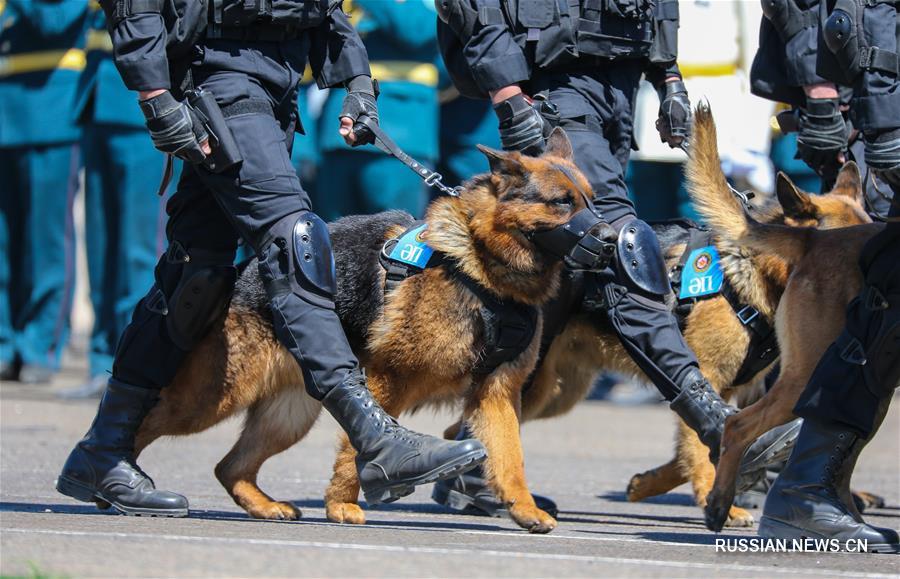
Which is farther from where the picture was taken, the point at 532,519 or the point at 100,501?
the point at 100,501

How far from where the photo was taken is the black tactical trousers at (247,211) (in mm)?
4902

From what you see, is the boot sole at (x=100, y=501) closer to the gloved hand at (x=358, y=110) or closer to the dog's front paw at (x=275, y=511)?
the dog's front paw at (x=275, y=511)

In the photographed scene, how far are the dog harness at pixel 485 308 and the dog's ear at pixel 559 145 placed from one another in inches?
21.4

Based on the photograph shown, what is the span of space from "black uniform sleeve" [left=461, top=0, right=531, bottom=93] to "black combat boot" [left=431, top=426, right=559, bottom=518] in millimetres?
1338

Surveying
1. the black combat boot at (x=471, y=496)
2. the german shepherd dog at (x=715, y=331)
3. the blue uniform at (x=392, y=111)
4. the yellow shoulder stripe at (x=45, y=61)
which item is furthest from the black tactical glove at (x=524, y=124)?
the yellow shoulder stripe at (x=45, y=61)

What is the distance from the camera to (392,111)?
33.0ft

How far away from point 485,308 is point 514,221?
32cm

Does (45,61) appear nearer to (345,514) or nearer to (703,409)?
(345,514)

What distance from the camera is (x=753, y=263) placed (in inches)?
247

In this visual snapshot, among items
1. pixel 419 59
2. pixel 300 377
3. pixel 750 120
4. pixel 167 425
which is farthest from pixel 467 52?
pixel 419 59

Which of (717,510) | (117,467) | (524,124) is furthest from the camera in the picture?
(524,124)

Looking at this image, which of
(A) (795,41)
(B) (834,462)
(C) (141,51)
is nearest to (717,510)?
(B) (834,462)

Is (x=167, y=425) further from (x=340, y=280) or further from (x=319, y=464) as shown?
(x=319, y=464)

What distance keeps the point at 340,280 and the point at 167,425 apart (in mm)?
807
